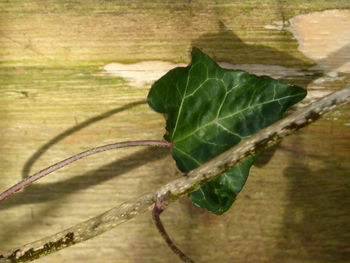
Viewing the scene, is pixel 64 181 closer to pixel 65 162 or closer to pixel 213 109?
pixel 65 162

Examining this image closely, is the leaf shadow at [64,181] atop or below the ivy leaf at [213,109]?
below

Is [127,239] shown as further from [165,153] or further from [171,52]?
[171,52]

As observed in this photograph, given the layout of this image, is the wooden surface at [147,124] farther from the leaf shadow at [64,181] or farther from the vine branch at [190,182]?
the vine branch at [190,182]

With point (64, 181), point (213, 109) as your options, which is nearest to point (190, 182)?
point (213, 109)

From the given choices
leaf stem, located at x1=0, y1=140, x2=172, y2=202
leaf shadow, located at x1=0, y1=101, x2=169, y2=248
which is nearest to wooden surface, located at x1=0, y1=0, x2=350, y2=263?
leaf shadow, located at x1=0, y1=101, x2=169, y2=248

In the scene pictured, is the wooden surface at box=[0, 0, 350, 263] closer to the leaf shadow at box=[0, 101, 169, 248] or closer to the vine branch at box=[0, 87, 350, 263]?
the leaf shadow at box=[0, 101, 169, 248]

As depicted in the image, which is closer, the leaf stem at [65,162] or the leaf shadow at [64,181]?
the leaf stem at [65,162]

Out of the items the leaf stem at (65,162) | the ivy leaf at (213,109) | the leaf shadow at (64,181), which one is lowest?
the leaf shadow at (64,181)

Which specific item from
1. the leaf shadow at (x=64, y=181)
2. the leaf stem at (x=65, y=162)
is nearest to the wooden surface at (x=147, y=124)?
the leaf shadow at (x=64, y=181)
